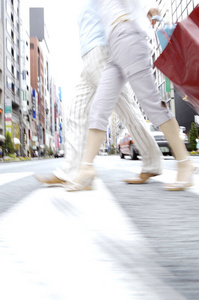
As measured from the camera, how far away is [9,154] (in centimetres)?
3152

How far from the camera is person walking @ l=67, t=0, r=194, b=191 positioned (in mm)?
2229

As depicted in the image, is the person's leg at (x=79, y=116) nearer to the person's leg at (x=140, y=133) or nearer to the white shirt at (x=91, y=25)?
the white shirt at (x=91, y=25)

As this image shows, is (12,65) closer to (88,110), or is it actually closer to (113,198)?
(88,110)

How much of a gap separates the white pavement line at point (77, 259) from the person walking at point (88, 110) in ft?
3.34

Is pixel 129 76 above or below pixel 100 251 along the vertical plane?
above

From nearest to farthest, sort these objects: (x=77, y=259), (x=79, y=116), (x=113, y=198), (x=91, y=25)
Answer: (x=77, y=259)
(x=113, y=198)
(x=91, y=25)
(x=79, y=116)

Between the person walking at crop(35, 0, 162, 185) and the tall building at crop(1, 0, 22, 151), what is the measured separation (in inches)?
1533

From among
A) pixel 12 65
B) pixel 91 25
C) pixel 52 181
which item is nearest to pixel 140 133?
pixel 52 181

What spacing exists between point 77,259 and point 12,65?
50022 millimetres

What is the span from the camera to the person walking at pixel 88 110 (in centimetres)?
242

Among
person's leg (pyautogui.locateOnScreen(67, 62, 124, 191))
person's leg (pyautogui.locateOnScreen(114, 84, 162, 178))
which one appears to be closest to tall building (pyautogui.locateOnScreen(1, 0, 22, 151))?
person's leg (pyautogui.locateOnScreen(114, 84, 162, 178))

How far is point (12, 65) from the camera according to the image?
4797cm

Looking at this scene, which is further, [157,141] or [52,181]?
[157,141]

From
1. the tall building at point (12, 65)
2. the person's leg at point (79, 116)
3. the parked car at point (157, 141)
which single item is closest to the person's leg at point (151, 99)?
the person's leg at point (79, 116)
